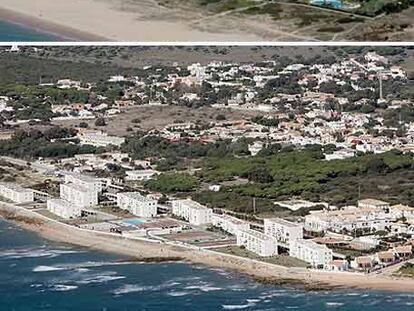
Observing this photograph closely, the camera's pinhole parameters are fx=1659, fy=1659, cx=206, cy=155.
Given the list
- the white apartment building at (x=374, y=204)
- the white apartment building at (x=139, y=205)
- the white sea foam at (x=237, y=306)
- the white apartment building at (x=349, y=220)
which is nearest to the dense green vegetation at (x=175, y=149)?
the white apartment building at (x=139, y=205)

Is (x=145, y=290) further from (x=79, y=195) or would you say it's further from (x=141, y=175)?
(x=141, y=175)

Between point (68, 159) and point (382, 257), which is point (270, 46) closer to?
point (382, 257)

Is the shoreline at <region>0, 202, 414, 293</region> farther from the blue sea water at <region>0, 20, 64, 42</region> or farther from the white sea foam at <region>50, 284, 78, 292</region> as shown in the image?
the blue sea water at <region>0, 20, 64, 42</region>

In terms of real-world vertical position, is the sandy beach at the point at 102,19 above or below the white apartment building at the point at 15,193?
above

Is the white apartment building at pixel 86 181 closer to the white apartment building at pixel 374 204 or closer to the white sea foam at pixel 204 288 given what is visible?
the white apartment building at pixel 374 204

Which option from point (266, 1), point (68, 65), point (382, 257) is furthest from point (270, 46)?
point (68, 65)

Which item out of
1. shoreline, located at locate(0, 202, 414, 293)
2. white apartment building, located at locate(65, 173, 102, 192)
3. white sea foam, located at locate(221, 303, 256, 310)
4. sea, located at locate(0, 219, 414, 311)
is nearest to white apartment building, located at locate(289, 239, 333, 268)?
shoreline, located at locate(0, 202, 414, 293)
